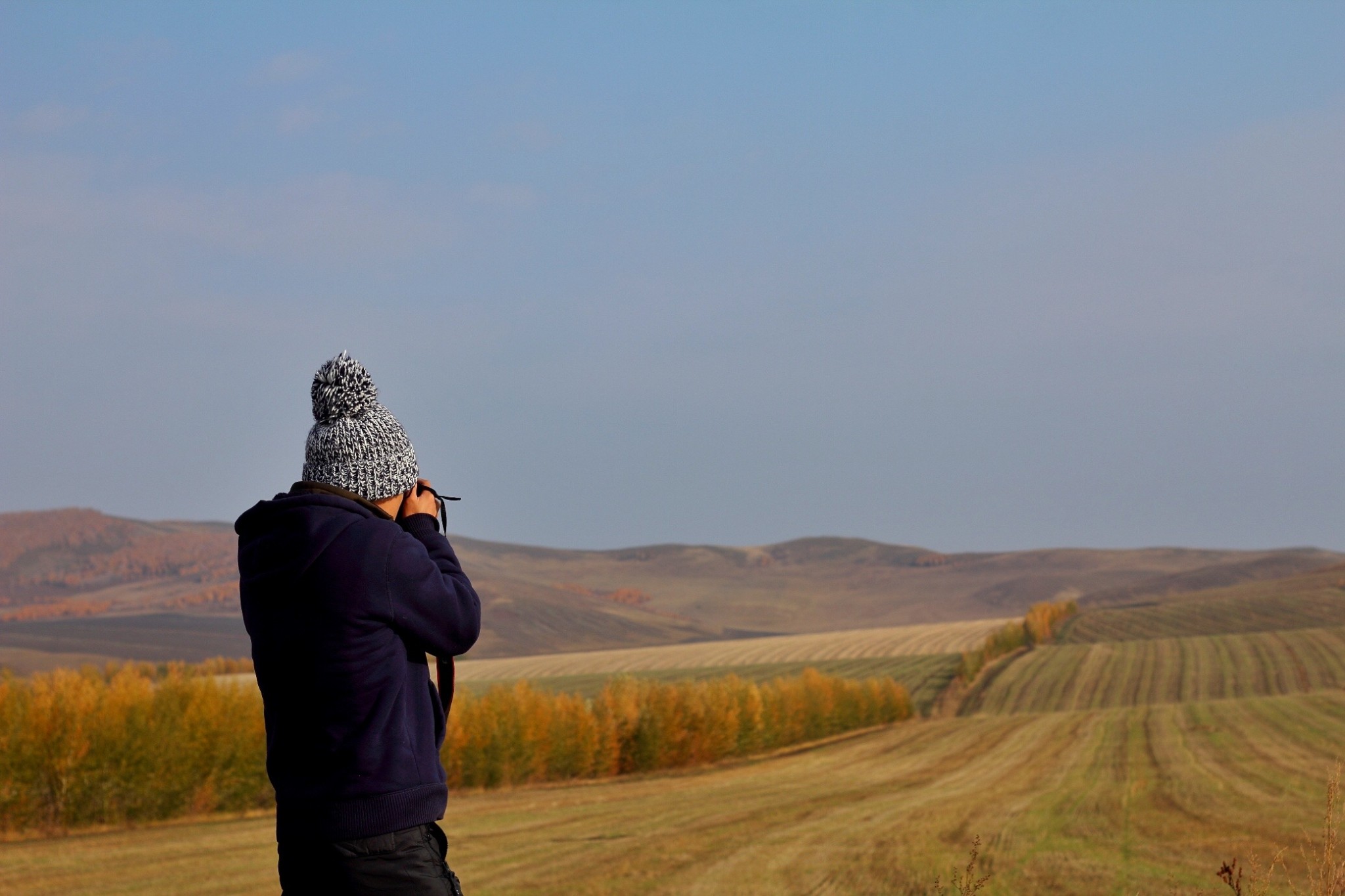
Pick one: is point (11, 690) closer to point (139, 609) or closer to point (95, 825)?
point (95, 825)

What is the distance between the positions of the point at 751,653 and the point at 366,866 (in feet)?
344

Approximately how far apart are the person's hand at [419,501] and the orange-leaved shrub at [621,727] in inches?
1250

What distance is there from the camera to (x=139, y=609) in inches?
5861

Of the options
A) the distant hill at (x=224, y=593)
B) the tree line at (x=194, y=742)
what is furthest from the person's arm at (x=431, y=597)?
the distant hill at (x=224, y=593)

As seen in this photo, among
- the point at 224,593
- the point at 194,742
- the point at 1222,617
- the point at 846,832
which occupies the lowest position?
the point at 846,832

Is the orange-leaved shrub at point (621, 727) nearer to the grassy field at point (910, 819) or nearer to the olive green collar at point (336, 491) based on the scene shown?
the grassy field at point (910, 819)

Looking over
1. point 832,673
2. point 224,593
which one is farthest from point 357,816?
point 224,593

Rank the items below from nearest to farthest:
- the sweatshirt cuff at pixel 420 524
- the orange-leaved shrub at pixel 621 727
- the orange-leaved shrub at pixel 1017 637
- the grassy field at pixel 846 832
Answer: the sweatshirt cuff at pixel 420 524 → the grassy field at pixel 846 832 → the orange-leaved shrub at pixel 621 727 → the orange-leaved shrub at pixel 1017 637

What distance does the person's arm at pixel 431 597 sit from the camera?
3.05 meters

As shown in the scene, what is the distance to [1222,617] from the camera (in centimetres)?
9344

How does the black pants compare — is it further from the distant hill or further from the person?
Answer: the distant hill

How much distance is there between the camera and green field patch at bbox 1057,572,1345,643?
8731 cm

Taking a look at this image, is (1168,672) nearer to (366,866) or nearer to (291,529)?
(366,866)

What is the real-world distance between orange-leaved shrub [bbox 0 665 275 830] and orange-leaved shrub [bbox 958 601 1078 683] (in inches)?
2157
